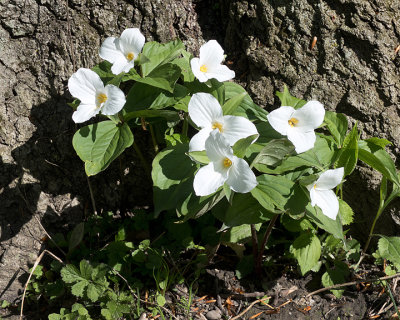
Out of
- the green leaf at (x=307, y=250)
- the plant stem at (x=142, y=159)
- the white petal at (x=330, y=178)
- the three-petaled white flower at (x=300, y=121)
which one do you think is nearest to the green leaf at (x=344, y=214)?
the green leaf at (x=307, y=250)

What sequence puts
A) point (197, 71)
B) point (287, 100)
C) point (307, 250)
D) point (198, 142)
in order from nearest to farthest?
point (198, 142), point (197, 71), point (287, 100), point (307, 250)

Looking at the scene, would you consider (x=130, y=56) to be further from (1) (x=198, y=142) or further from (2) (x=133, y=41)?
(1) (x=198, y=142)

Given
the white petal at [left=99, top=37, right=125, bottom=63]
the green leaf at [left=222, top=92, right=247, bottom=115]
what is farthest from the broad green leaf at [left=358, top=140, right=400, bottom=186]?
the white petal at [left=99, top=37, right=125, bottom=63]

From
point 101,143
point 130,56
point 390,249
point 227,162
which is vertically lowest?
point 390,249

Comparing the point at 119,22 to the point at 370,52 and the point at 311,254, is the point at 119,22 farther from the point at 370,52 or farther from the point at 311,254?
the point at 311,254

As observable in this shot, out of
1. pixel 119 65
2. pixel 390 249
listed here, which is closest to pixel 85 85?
pixel 119 65

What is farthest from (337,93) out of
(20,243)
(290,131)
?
(20,243)

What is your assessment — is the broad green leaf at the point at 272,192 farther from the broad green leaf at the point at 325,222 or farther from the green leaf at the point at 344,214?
the green leaf at the point at 344,214
